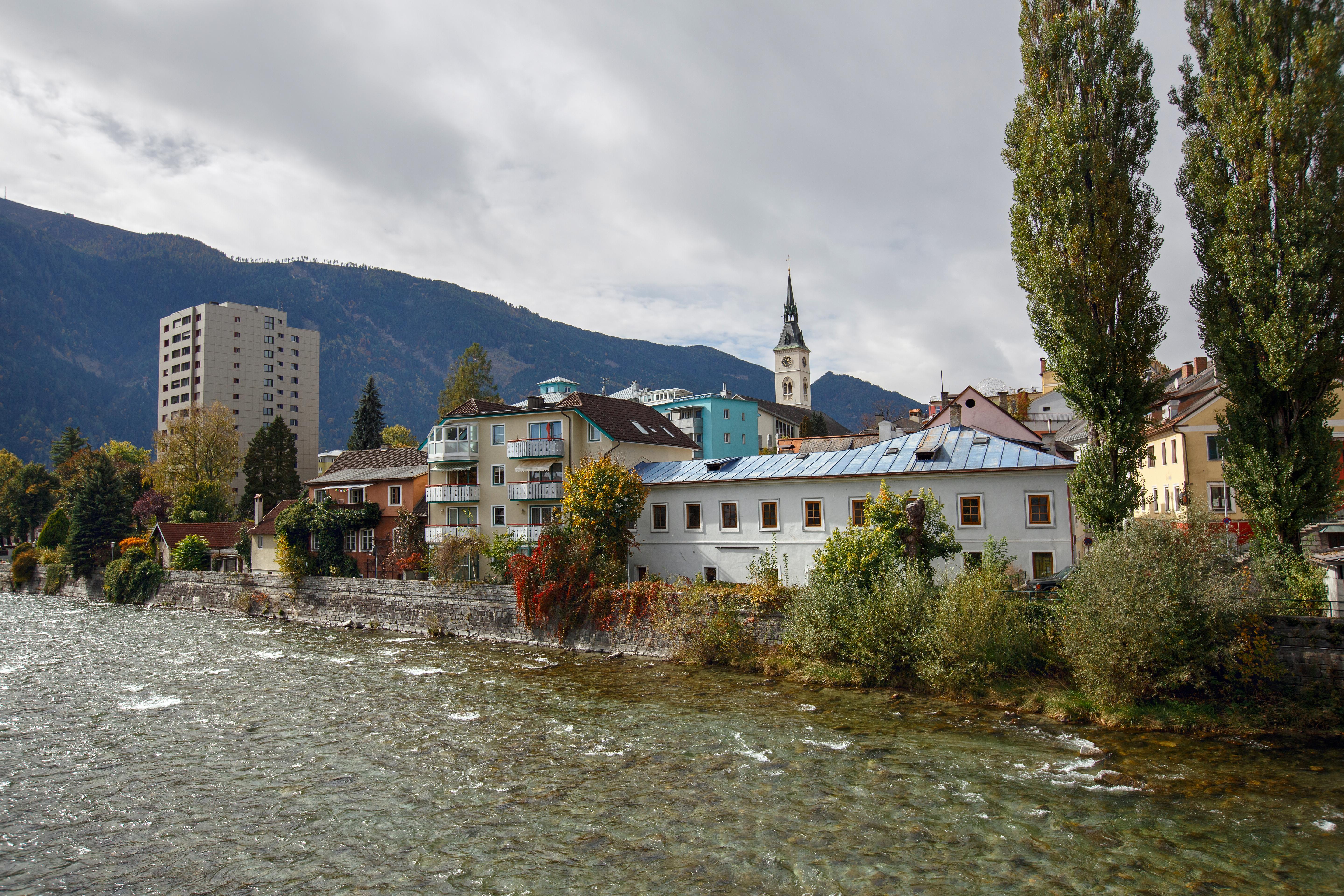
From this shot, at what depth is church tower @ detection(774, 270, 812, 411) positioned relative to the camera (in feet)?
453

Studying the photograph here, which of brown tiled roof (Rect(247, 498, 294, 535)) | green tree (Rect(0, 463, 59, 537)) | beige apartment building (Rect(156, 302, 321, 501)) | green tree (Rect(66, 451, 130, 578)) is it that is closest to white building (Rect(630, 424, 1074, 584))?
brown tiled roof (Rect(247, 498, 294, 535))

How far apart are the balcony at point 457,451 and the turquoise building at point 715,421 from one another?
40.9 m

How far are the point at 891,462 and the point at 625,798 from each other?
22.2 meters

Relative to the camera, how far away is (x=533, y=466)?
148 ft

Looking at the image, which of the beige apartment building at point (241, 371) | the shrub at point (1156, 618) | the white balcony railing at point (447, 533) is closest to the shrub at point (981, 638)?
the shrub at point (1156, 618)

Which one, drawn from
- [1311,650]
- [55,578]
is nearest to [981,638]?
[1311,650]

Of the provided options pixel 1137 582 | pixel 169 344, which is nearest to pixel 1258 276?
pixel 1137 582

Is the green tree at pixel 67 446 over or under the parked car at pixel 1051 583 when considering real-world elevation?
over

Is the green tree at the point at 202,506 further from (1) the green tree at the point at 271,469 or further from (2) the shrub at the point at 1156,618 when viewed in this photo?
(2) the shrub at the point at 1156,618

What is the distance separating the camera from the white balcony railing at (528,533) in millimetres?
41438

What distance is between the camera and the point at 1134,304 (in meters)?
24.4

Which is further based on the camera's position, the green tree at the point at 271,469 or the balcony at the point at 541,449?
the green tree at the point at 271,469

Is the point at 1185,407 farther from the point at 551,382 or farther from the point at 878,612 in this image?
the point at 551,382

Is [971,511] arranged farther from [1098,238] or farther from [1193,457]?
[1193,457]
